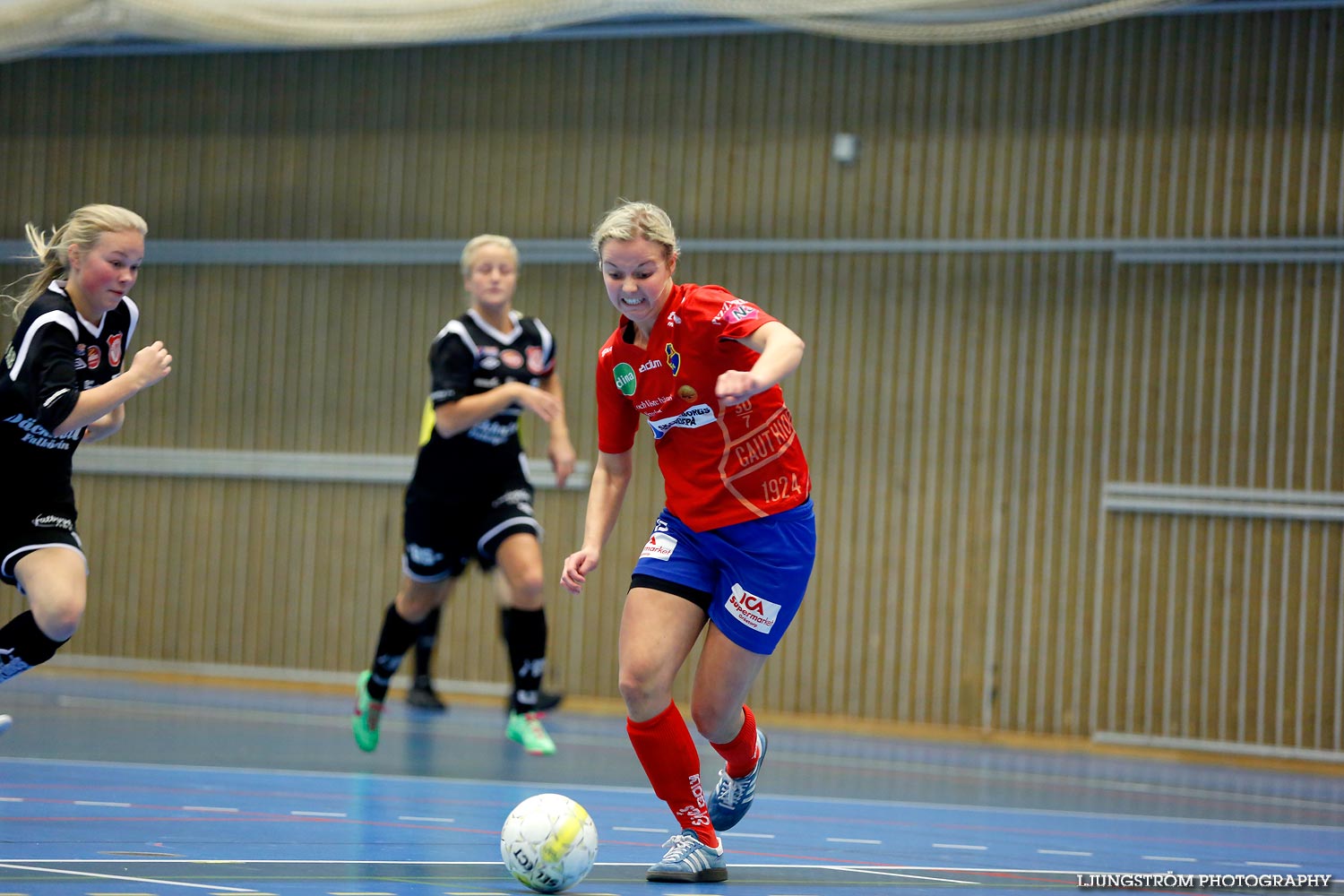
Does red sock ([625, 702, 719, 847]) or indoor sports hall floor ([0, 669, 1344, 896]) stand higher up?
red sock ([625, 702, 719, 847])

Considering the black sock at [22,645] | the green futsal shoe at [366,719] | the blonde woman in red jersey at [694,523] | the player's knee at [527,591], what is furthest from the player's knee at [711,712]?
the green futsal shoe at [366,719]

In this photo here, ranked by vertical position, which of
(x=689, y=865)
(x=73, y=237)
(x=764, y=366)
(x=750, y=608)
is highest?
(x=73, y=237)

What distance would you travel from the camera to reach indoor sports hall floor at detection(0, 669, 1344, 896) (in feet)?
11.8

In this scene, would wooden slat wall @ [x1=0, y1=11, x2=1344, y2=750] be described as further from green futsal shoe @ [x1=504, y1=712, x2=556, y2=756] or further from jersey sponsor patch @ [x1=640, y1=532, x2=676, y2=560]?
jersey sponsor patch @ [x1=640, y1=532, x2=676, y2=560]

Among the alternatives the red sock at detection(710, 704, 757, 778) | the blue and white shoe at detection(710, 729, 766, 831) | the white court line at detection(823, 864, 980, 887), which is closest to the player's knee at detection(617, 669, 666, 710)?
the red sock at detection(710, 704, 757, 778)

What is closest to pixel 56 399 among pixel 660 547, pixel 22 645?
pixel 22 645

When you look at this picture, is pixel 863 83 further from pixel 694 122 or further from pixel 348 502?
pixel 348 502

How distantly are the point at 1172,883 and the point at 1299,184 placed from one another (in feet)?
20.5

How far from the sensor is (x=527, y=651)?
19.7 feet

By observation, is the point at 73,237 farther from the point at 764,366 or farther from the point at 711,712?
the point at 711,712

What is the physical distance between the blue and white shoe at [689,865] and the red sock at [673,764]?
0.12ft

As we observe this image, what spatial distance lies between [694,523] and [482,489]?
8.08 ft

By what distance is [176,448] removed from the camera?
11.1m

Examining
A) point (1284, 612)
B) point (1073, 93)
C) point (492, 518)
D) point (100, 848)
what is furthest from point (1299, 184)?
point (100, 848)
